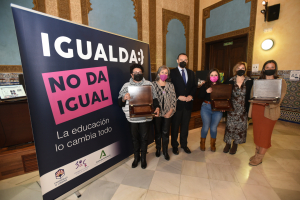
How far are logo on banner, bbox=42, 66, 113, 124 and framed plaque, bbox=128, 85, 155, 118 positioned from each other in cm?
37

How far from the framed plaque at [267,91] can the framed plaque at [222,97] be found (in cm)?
30

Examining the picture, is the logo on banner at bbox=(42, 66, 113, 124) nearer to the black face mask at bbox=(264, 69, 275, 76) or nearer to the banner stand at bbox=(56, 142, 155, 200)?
the banner stand at bbox=(56, 142, 155, 200)

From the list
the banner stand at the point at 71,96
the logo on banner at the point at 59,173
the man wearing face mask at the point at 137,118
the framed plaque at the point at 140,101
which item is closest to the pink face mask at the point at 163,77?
the man wearing face mask at the point at 137,118

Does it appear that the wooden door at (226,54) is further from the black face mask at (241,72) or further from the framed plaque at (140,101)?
the framed plaque at (140,101)

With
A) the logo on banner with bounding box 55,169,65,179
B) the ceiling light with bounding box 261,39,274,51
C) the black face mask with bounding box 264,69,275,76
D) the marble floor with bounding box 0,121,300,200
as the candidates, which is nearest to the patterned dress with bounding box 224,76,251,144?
the black face mask with bounding box 264,69,275,76

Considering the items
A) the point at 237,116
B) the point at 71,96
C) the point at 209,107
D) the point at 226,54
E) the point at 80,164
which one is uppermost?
the point at 226,54

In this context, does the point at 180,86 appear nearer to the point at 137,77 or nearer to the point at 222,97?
the point at 222,97

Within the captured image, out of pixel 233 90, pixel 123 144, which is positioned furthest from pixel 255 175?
pixel 123 144

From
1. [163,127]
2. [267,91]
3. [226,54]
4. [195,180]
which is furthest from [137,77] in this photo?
[226,54]

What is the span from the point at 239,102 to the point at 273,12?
11.3ft

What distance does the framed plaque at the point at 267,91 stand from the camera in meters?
1.66

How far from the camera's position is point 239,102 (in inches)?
81.7

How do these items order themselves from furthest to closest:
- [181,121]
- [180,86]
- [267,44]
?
[267,44] → [181,121] → [180,86]

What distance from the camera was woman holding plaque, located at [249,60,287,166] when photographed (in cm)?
178
